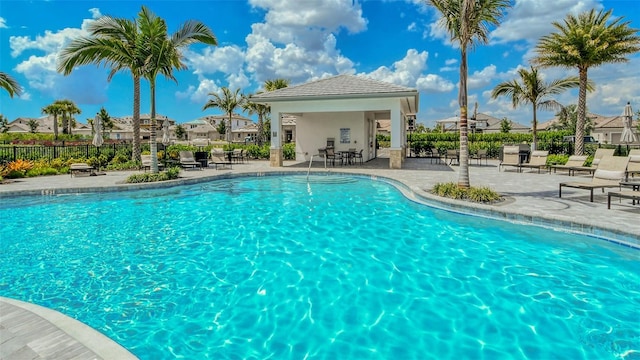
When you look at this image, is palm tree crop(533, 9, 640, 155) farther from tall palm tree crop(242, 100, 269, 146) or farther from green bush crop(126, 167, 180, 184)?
tall palm tree crop(242, 100, 269, 146)

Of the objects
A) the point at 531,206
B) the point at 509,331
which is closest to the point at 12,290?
the point at 509,331

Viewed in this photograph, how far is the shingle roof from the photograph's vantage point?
1661 centimetres

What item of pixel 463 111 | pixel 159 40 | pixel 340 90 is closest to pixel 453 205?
pixel 463 111

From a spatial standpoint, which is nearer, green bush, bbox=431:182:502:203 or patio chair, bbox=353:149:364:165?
green bush, bbox=431:182:502:203

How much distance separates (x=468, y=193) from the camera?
958 centimetres

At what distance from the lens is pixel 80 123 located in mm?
91125

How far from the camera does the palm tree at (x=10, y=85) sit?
46.8ft

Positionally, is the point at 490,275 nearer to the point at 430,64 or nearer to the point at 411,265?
the point at 411,265

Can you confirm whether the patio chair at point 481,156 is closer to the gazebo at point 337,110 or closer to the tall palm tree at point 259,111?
the gazebo at point 337,110

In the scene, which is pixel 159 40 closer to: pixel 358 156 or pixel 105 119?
pixel 358 156

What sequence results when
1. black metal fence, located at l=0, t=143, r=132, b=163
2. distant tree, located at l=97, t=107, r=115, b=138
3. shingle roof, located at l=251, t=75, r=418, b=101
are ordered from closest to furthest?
shingle roof, located at l=251, t=75, r=418, b=101, black metal fence, located at l=0, t=143, r=132, b=163, distant tree, located at l=97, t=107, r=115, b=138

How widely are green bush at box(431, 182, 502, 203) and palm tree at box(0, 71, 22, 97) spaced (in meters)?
16.9

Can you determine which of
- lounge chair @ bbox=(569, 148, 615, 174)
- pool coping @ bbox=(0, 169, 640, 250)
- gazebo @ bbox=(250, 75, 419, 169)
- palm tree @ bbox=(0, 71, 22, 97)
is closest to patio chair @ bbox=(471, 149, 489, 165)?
gazebo @ bbox=(250, 75, 419, 169)

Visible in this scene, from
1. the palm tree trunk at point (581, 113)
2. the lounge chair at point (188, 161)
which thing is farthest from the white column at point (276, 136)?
the palm tree trunk at point (581, 113)
